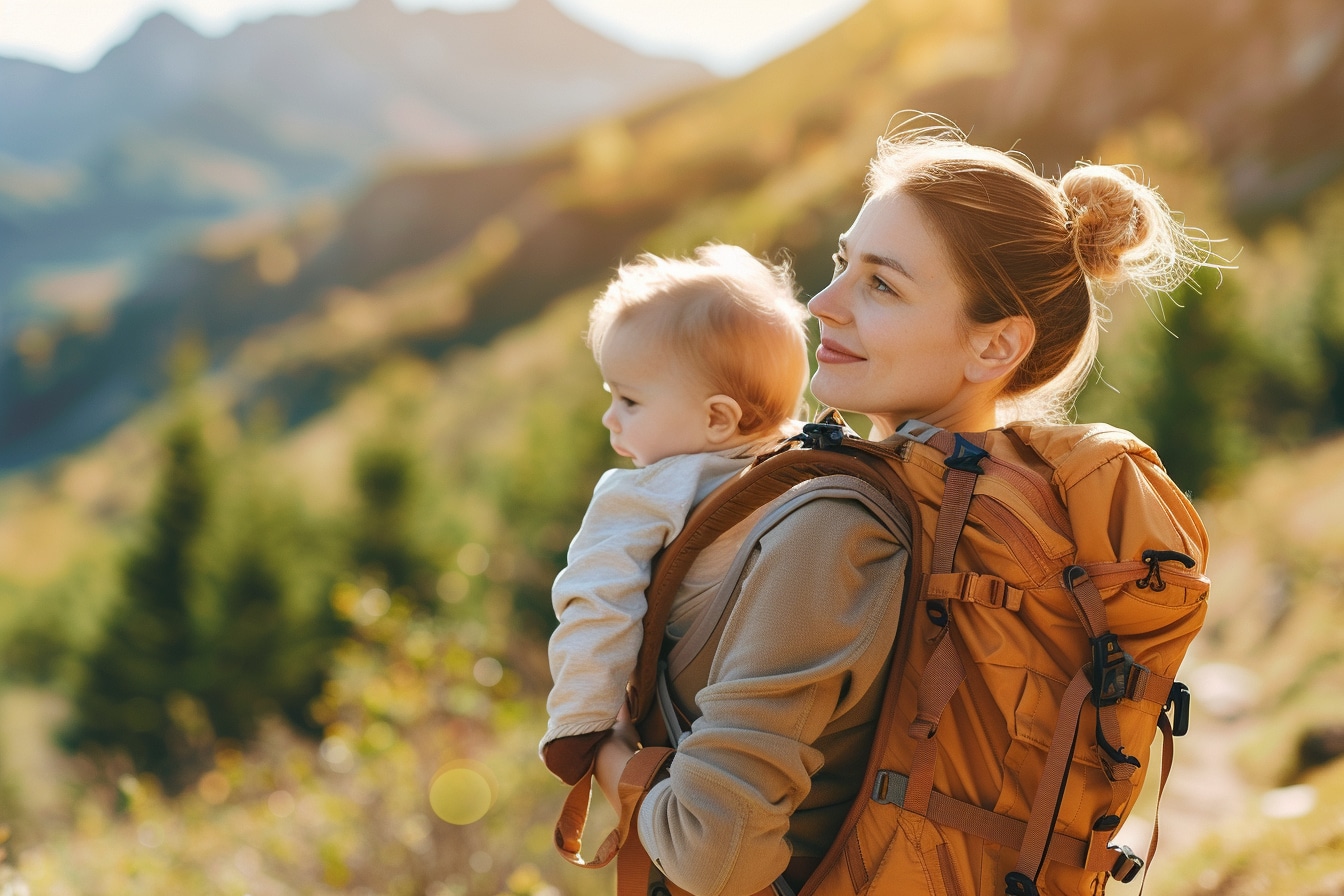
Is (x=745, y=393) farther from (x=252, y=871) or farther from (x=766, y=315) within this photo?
(x=252, y=871)

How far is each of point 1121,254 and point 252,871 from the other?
4.55 metres

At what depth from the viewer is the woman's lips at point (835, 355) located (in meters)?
1.50

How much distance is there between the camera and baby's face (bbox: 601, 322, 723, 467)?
1.70 meters

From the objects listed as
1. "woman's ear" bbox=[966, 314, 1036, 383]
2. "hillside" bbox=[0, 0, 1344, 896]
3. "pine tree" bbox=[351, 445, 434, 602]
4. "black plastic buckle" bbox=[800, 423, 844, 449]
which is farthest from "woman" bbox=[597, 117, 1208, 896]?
"pine tree" bbox=[351, 445, 434, 602]

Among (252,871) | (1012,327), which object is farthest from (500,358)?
(1012,327)

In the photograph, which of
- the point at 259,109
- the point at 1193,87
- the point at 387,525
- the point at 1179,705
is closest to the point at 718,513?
the point at 1179,705

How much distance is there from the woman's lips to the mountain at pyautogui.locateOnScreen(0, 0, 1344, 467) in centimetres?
1244

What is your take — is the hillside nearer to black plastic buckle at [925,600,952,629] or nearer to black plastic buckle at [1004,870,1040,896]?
black plastic buckle at [1004,870,1040,896]

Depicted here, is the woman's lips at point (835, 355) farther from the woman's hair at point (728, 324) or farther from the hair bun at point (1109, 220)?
the hair bun at point (1109, 220)

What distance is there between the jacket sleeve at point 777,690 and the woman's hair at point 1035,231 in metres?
0.41

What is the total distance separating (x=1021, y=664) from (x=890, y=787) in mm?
229

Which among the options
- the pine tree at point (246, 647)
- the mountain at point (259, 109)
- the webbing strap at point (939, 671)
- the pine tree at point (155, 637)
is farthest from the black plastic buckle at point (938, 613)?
the mountain at point (259, 109)

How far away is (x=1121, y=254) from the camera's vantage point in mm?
1447

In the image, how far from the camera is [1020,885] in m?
1.24
